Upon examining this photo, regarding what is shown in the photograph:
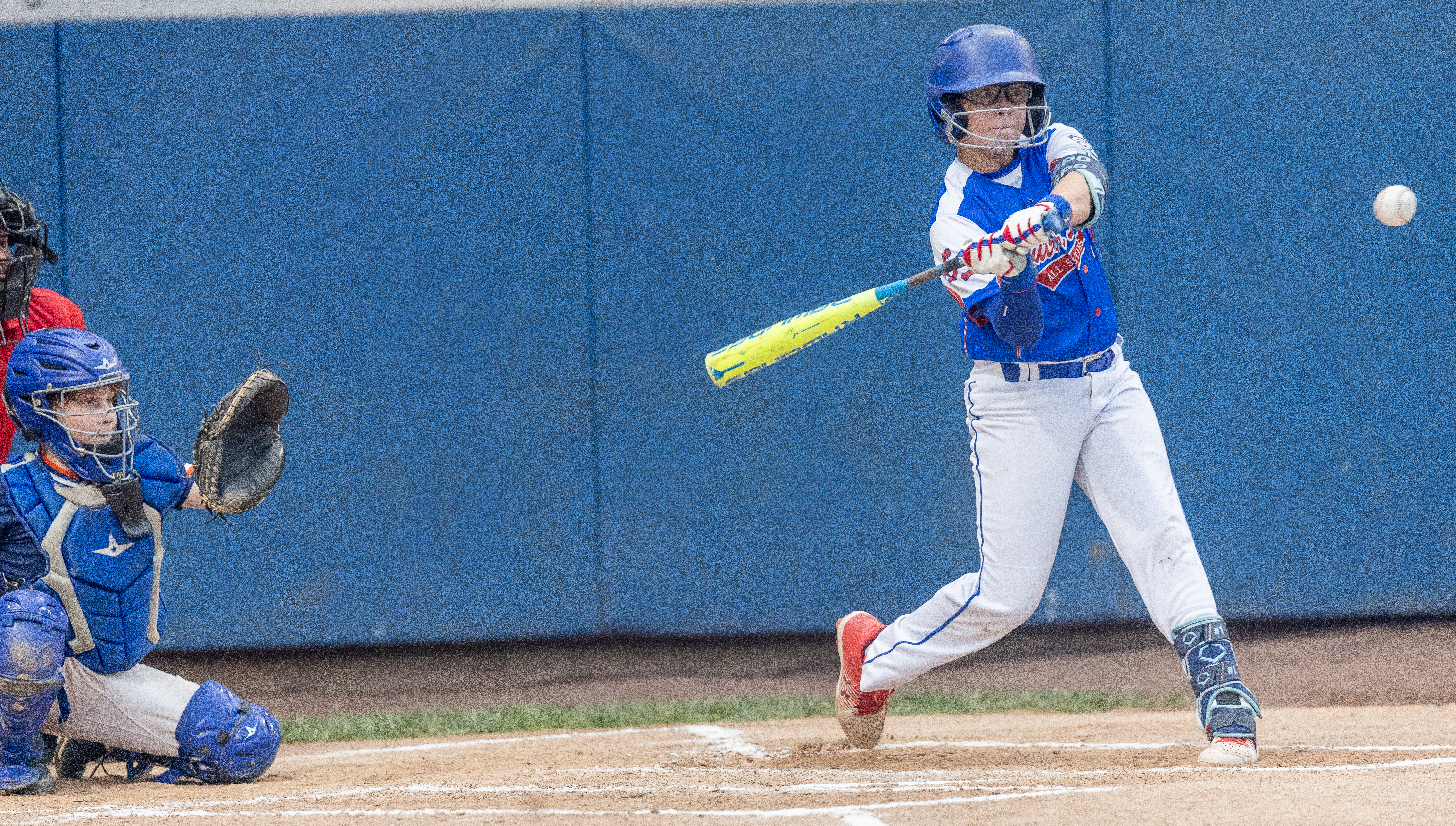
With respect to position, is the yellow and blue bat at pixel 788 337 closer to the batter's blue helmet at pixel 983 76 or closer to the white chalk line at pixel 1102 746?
the batter's blue helmet at pixel 983 76

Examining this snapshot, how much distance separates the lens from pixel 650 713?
5.23 metres

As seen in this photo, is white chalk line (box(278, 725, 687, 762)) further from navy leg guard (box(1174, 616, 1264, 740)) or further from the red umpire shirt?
navy leg guard (box(1174, 616, 1264, 740))

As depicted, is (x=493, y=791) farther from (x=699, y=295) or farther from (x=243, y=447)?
(x=699, y=295)

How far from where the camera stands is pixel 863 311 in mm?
3723

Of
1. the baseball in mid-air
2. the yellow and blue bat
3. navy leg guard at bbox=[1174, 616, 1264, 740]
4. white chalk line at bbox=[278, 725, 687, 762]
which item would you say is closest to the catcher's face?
white chalk line at bbox=[278, 725, 687, 762]

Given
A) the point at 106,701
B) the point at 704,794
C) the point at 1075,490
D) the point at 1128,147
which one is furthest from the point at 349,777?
the point at 1128,147

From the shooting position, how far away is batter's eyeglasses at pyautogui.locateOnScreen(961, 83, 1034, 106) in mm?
3672

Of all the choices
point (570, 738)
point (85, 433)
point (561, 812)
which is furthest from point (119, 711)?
point (570, 738)

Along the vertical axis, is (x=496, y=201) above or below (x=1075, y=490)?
above

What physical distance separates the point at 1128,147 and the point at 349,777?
152 inches

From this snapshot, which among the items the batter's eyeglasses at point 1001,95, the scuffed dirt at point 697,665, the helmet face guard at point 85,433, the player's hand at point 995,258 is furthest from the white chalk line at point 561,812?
the scuffed dirt at point 697,665

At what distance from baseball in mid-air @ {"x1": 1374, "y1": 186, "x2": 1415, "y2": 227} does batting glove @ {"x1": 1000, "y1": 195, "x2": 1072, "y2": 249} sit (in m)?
1.53

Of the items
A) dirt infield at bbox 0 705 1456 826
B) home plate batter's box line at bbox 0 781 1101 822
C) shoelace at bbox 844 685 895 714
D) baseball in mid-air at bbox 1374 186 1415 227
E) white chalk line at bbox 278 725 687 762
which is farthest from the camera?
white chalk line at bbox 278 725 687 762

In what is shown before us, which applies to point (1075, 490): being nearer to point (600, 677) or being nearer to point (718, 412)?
point (718, 412)
